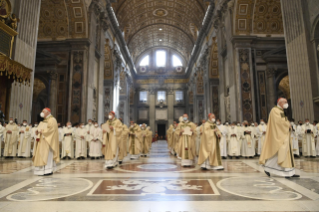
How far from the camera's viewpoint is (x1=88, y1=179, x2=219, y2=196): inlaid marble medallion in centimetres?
351

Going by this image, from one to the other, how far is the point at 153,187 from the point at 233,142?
241 inches

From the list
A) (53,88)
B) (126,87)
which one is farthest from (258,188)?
(126,87)

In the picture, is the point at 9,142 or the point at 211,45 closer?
the point at 9,142

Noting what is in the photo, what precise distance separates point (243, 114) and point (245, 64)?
8.65 feet

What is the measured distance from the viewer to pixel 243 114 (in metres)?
12.0

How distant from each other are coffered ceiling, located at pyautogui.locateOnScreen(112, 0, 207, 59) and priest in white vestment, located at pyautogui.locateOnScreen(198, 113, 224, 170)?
1669cm

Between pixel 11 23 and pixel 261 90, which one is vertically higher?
pixel 11 23

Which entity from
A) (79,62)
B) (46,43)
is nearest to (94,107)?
(79,62)

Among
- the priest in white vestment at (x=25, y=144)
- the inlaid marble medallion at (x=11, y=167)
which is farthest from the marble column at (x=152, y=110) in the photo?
the inlaid marble medallion at (x=11, y=167)

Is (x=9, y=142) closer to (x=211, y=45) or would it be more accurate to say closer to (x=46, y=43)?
(x=46, y=43)

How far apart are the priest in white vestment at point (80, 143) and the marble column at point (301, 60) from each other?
7993 millimetres

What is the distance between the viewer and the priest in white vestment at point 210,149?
5.98m

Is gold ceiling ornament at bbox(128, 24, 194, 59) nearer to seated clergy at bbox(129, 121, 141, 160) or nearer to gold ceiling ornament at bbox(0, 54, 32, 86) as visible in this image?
seated clergy at bbox(129, 121, 141, 160)

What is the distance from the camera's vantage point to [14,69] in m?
6.60
